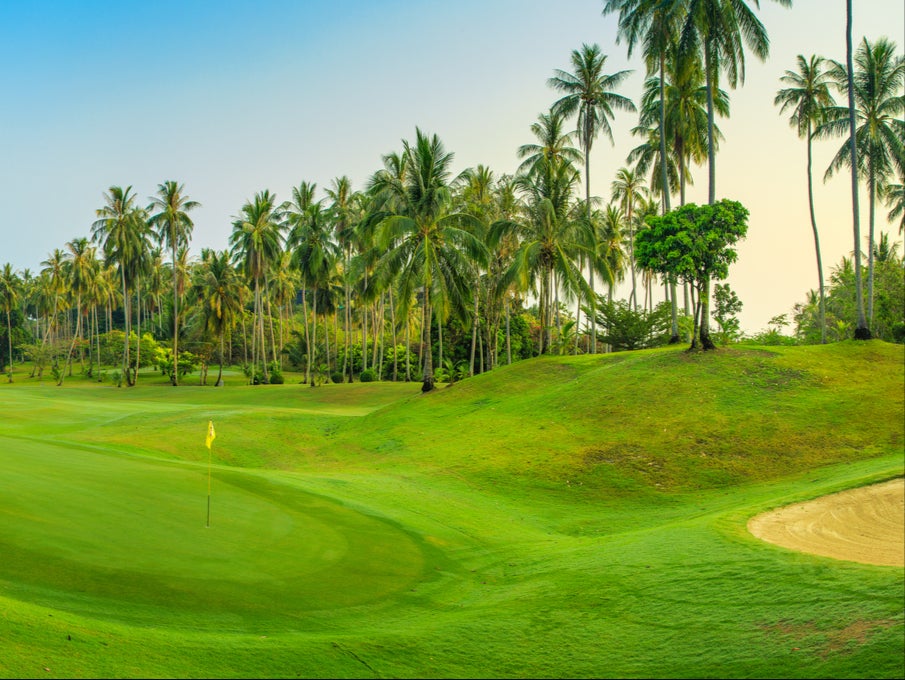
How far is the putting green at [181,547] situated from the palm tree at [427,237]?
2410cm

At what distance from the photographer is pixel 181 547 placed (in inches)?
397

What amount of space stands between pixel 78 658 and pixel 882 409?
85.7 ft

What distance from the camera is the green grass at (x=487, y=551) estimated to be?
6.89 meters

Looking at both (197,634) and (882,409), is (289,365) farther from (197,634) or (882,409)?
(197,634)

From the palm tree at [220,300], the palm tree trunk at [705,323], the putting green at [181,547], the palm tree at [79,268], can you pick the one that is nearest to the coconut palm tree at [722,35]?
the palm tree trunk at [705,323]

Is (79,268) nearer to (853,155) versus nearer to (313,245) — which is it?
(313,245)

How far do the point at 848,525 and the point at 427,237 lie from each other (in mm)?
29595

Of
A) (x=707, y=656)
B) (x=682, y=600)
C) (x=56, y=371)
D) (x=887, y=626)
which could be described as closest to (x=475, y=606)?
(x=682, y=600)

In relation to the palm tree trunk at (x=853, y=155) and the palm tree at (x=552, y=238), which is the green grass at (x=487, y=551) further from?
the palm tree at (x=552, y=238)

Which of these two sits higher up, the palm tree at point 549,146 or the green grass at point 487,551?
the palm tree at point 549,146

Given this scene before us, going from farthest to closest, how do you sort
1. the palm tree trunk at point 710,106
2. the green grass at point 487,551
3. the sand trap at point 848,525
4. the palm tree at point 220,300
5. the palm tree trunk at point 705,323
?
the palm tree at point 220,300
the palm tree trunk at point 710,106
the palm tree trunk at point 705,323
the sand trap at point 848,525
the green grass at point 487,551

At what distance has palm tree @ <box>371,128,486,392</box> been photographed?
126 ft

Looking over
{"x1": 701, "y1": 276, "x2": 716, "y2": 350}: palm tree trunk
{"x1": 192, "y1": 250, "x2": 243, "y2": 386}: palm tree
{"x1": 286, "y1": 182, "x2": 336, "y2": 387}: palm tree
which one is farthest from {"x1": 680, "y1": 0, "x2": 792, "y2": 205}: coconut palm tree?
{"x1": 192, "y1": 250, "x2": 243, "y2": 386}: palm tree

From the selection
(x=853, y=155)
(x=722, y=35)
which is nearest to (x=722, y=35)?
(x=722, y=35)
